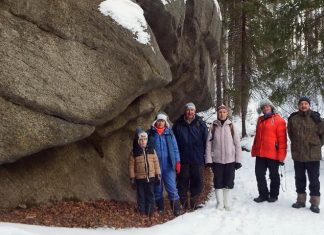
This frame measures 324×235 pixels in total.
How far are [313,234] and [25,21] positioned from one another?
6.50m

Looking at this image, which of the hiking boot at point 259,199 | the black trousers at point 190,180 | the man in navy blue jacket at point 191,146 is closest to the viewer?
the man in navy blue jacket at point 191,146

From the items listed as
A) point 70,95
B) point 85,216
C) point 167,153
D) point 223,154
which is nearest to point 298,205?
point 223,154

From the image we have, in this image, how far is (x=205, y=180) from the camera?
1271 cm

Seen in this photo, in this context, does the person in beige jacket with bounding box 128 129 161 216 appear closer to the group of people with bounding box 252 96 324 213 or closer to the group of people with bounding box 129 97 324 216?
the group of people with bounding box 129 97 324 216

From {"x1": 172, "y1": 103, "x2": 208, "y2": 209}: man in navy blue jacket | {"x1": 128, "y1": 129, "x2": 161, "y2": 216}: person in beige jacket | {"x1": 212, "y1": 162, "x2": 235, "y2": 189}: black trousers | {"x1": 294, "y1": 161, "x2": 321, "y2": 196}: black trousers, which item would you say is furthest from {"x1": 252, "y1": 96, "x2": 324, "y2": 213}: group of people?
{"x1": 128, "y1": 129, "x2": 161, "y2": 216}: person in beige jacket

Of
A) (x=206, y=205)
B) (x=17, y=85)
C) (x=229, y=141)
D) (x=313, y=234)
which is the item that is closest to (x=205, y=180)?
(x=206, y=205)

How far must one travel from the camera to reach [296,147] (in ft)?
28.2

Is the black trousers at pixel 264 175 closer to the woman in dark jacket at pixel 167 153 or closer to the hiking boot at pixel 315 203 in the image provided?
the hiking boot at pixel 315 203

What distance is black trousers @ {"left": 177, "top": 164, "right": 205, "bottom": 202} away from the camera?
9.15m

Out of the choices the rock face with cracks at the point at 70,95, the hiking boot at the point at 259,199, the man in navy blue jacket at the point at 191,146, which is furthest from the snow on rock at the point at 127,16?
the hiking boot at the point at 259,199

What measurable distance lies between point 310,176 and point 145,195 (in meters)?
3.55

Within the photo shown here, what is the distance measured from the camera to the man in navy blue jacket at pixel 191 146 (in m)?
9.00

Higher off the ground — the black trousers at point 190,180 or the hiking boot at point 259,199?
the black trousers at point 190,180

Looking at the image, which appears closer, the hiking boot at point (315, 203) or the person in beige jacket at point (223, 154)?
the hiking boot at point (315, 203)
